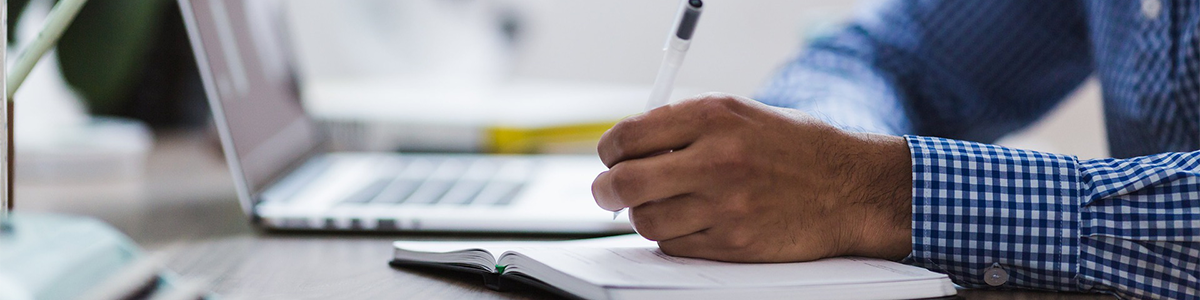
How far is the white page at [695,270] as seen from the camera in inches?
15.0

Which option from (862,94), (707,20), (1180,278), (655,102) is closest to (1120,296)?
(1180,278)

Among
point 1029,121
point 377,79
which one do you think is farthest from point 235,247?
point 377,79

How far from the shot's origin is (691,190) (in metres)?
0.44

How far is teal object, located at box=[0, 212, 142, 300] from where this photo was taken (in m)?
0.31

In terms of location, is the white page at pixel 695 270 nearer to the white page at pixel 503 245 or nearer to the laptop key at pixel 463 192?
the white page at pixel 503 245

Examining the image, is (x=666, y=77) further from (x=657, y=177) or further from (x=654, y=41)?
(x=654, y=41)

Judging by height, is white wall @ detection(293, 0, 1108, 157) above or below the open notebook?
below

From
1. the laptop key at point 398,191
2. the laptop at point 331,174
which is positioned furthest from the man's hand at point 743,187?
the laptop key at point 398,191

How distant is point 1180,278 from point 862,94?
1.26ft

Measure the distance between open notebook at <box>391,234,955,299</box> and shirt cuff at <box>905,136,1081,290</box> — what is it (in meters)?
0.04

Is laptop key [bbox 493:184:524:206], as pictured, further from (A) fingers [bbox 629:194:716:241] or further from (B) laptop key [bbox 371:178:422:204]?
(A) fingers [bbox 629:194:716:241]

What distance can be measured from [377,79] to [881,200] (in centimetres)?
128

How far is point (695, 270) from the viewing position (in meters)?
0.42

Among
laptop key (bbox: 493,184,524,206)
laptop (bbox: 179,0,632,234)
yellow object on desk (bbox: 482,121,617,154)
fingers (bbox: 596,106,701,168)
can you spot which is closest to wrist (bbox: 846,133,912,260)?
fingers (bbox: 596,106,701,168)
